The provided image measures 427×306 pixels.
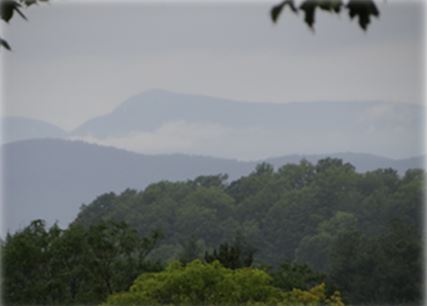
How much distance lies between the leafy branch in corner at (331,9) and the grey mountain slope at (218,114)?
42485 millimetres

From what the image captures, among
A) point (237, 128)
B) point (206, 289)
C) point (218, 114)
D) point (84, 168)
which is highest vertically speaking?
point (218, 114)

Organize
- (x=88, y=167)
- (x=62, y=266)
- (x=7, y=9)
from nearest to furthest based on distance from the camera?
(x=7, y=9)
(x=62, y=266)
(x=88, y=167)

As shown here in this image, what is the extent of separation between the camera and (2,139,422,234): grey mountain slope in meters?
43.4

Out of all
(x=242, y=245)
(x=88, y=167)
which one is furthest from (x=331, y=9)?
(x=88, y=167)

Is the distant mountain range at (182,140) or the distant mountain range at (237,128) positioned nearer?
the distant mountain range at (182,140)

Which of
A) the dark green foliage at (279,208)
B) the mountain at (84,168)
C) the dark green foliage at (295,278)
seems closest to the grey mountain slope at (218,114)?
the mountain at (84,168)

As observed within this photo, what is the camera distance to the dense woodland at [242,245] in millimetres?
11461

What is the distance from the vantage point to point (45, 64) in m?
41.1

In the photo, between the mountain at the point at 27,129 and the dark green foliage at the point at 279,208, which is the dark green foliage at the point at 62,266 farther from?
the mountain at the point at 27,129

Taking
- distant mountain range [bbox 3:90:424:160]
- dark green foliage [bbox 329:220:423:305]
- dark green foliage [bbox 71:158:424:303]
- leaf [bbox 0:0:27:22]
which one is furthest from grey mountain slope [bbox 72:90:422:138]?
leaf [bbox 0:0:27:22]

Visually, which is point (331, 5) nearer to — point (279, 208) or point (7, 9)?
point (7, 9)

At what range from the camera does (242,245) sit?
25.5m

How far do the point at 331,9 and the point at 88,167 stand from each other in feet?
148

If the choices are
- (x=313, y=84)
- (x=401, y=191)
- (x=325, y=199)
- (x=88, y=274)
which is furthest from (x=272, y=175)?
(x=88, y=274)
